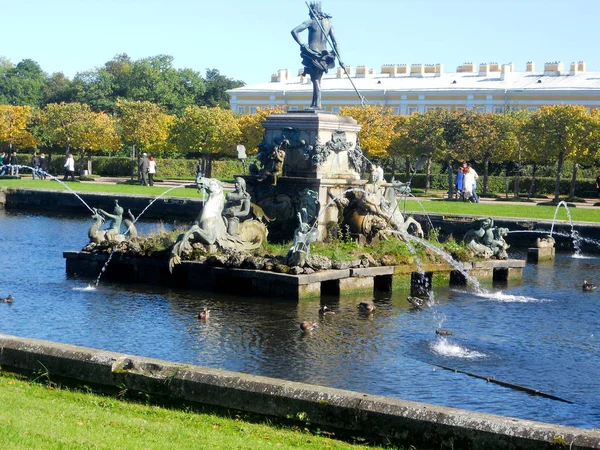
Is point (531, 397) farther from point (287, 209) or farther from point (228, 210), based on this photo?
point (287, 209)

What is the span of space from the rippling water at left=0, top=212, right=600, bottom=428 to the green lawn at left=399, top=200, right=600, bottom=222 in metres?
12.1

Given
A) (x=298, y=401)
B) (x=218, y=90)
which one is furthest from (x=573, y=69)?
(x=298, y=401)

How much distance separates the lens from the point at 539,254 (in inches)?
1020

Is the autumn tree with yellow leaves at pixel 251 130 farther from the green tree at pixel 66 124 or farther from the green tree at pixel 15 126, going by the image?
the green tree at pixel 15 126

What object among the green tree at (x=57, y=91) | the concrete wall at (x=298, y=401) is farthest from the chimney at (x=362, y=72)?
the concrete wall at (x=298, y=401)

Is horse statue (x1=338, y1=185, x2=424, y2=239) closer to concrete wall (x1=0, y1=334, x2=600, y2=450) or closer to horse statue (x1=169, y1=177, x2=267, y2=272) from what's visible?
horse statue (x1=169, y1=177, x2=267, y2=272)

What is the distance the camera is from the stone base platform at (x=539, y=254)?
25.9 metres

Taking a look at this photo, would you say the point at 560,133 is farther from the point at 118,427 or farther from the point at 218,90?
the point at 218,90

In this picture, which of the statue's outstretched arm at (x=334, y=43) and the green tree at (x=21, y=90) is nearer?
the statue's outstretched arm at (x=334, y=43)

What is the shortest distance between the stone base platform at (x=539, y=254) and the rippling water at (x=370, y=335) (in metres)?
4.54

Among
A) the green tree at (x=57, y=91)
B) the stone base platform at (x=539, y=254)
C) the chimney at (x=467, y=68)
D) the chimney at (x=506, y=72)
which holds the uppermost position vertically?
the chimney at (x=467, y=68)

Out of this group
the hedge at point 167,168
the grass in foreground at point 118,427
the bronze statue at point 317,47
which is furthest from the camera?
the hedge at point 167,168

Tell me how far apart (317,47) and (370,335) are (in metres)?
10.2

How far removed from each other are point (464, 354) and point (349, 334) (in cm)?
194
